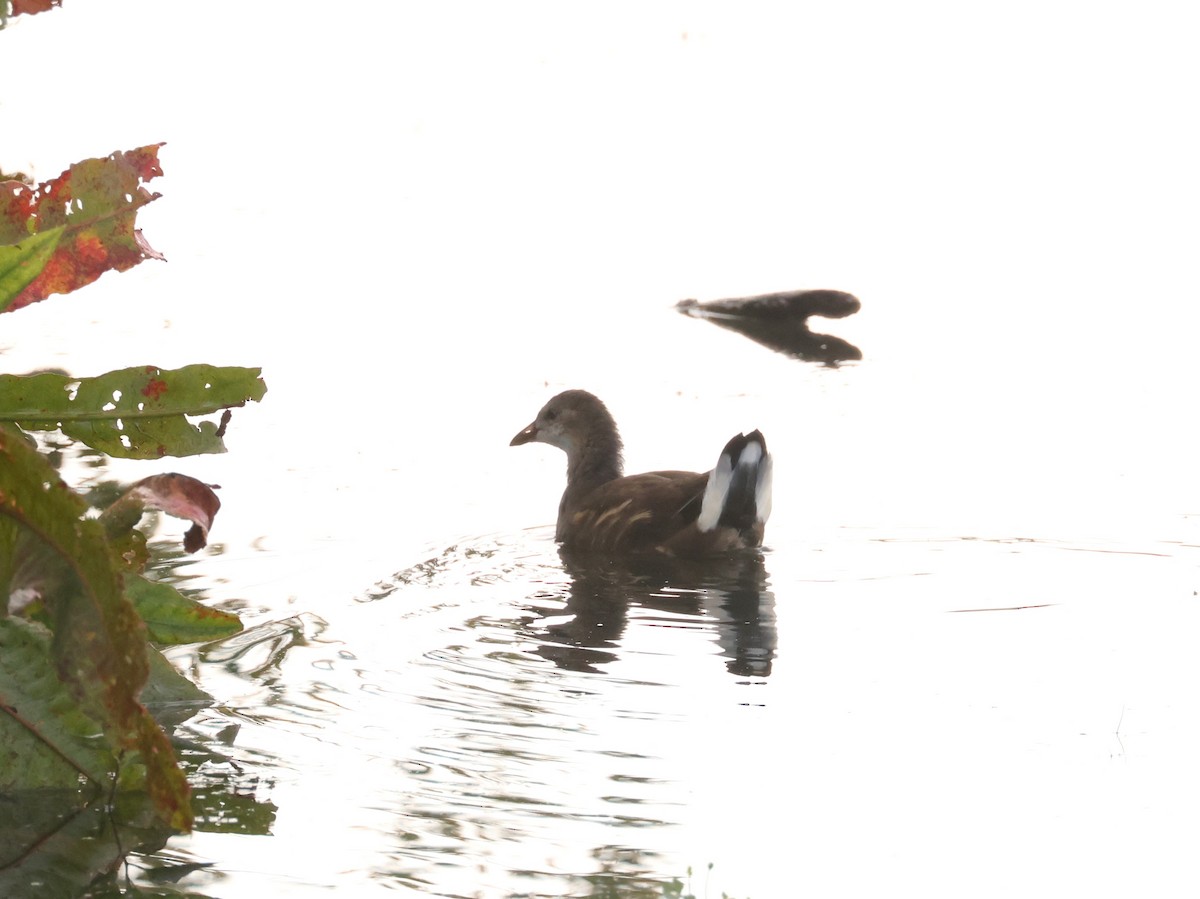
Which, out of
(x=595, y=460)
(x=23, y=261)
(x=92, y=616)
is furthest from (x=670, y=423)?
(x=92, y=616)

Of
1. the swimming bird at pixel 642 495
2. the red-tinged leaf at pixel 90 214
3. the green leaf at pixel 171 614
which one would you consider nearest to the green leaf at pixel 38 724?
the green leaf at pixel 171 614

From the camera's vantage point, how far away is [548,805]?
148 inches

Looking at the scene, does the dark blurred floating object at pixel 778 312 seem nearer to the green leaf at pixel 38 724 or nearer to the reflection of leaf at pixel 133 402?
the reflection of leaf at pixel 133 402

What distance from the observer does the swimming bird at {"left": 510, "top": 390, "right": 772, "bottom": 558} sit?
22.5 feet

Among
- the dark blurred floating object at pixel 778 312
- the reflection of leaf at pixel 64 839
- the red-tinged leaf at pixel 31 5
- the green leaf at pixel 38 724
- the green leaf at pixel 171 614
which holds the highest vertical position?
the dark blurred floating object at pixel 778 312

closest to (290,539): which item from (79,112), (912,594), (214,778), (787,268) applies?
(912,594)

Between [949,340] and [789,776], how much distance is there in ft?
20.7

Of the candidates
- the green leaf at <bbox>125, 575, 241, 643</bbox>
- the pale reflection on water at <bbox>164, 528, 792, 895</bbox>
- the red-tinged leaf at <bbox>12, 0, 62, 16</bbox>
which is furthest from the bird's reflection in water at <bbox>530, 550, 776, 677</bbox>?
the red-tinged leaf at <bbox>12, 0, 62, 16</bbox>

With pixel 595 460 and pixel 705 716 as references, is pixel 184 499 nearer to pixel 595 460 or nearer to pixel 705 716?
pixel 705 716

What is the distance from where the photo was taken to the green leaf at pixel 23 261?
3104 millimetres

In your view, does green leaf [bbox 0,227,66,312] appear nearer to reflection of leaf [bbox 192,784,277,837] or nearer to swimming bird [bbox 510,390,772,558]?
reflection of leaf [bbox 192,784,277,837]

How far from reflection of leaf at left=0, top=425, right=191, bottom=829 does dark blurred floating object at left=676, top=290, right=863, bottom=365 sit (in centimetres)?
782

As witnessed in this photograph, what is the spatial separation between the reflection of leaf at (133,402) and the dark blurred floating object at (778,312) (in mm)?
7170

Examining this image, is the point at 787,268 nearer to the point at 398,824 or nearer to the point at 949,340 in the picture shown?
the point at 949,340
